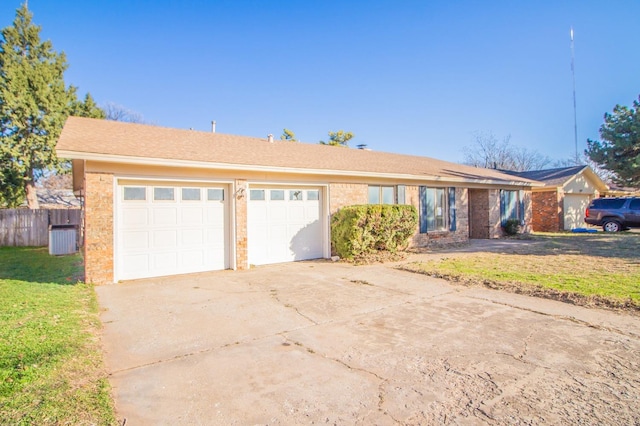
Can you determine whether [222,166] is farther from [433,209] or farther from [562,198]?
[562,198]

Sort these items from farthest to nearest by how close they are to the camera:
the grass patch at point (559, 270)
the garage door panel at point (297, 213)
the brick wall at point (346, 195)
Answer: the brick wall at point (346, 195)
the garage door panel at point (297, 213)
the grass patch at point (559, 270)

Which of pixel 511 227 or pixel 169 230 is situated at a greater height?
pixel 169 230

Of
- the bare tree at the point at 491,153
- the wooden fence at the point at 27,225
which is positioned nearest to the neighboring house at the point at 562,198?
the bare tree at the point at 491,153

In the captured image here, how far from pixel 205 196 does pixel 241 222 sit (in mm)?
1094

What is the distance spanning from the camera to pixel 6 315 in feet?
15.5

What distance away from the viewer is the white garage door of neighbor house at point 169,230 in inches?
296

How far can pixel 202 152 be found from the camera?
28.7 feet

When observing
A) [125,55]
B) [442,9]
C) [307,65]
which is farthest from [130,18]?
[442,9]

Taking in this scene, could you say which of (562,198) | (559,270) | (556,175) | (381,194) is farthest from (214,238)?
(556,175)

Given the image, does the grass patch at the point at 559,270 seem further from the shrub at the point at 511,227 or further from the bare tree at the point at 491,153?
the bare tree at the point at 491,153

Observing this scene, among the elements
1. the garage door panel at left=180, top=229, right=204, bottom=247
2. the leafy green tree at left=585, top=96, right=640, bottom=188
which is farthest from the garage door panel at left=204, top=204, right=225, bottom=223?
the leafy green tree at left=585, top=96, right=640, bottom=188

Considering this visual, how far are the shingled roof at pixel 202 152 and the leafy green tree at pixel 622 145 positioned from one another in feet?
28.3

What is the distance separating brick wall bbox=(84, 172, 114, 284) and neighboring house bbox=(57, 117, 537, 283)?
18 millimetres

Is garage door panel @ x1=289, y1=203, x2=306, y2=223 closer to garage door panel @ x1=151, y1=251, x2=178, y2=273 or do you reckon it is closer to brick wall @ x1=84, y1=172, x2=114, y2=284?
garage door panel @ x1=151, y1=251, x2=178, y2=273
